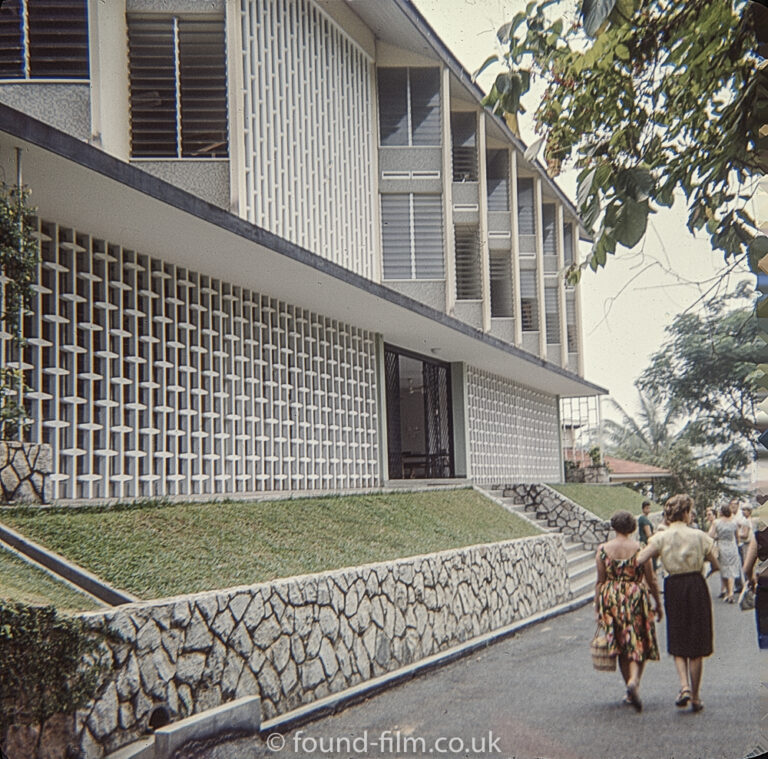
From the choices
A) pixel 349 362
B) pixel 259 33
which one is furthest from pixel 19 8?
pixel 349 362

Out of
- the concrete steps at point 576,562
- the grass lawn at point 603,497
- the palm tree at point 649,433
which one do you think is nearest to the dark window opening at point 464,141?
the palm tree at point 649,433

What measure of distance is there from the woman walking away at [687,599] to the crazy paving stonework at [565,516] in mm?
11049

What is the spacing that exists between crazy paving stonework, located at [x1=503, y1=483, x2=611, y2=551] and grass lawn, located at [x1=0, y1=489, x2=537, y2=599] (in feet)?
19.8

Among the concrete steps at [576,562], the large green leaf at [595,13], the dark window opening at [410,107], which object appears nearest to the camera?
the large green leaf at [595,13]

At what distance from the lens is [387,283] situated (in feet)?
43.9

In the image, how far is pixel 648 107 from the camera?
5480mm

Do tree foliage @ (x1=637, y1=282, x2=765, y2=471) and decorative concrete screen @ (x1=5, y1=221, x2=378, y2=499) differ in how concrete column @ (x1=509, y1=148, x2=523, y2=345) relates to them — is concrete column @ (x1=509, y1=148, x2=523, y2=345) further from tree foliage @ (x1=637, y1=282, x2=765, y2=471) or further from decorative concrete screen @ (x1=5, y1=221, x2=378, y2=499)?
tree foliage @ (x1=637, y1=282, x2=765, y2=471)

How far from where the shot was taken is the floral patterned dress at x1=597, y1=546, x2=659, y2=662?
229 inches

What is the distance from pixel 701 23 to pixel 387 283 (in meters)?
8.74

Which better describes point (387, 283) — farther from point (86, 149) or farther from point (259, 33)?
point (86, 149)

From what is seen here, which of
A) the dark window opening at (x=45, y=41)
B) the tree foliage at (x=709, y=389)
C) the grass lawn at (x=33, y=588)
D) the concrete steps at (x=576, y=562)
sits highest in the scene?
the dark window opening at (x=45, y=41)

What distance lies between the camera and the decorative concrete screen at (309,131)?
9.81 m

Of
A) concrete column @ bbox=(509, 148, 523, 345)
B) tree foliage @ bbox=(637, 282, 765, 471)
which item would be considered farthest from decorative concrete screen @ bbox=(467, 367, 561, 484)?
tree foliage @ bbox=(637, 282, 765, 471)

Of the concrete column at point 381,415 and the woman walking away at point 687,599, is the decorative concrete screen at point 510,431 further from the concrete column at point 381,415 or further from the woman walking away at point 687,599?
the woman walking away at point 687,599
